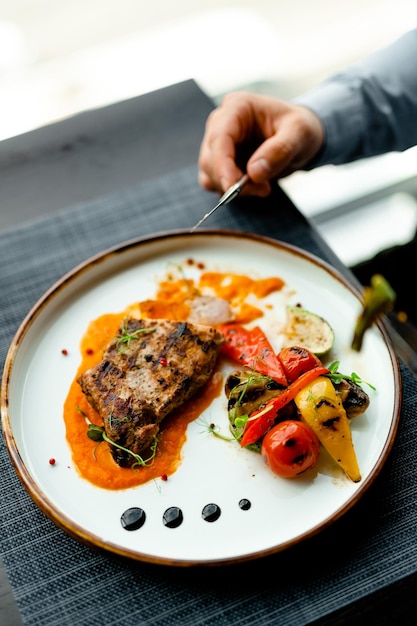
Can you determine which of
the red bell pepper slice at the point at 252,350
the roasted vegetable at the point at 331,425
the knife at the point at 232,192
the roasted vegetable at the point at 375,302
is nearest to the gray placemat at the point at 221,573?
the roasted vegetable at the point at 331,425

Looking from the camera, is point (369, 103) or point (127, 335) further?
point (369, 103)

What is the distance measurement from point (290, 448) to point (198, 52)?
3.44 meters

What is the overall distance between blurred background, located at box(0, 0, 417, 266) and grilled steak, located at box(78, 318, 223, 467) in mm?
1822

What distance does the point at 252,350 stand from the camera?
1.81 meters

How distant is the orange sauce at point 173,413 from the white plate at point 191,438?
0.08 ft

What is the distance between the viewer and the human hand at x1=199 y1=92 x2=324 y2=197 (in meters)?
2.10

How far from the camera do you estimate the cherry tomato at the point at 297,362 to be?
167 centimetres

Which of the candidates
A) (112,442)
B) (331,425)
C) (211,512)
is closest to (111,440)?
(112,442)

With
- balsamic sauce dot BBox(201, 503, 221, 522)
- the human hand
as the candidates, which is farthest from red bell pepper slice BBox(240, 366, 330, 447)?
the human hand

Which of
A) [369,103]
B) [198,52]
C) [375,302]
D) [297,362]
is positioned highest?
[375,302]

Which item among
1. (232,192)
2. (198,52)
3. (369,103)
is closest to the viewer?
(232,192)

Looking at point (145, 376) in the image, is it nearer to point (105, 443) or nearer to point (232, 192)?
point (105, 443)

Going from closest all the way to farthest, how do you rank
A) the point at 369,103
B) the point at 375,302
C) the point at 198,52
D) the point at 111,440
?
the point at 375,302
the point at 111,440
the point at 369,103
the point at 198,52

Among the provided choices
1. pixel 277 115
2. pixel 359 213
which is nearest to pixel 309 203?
pixel 359 213
